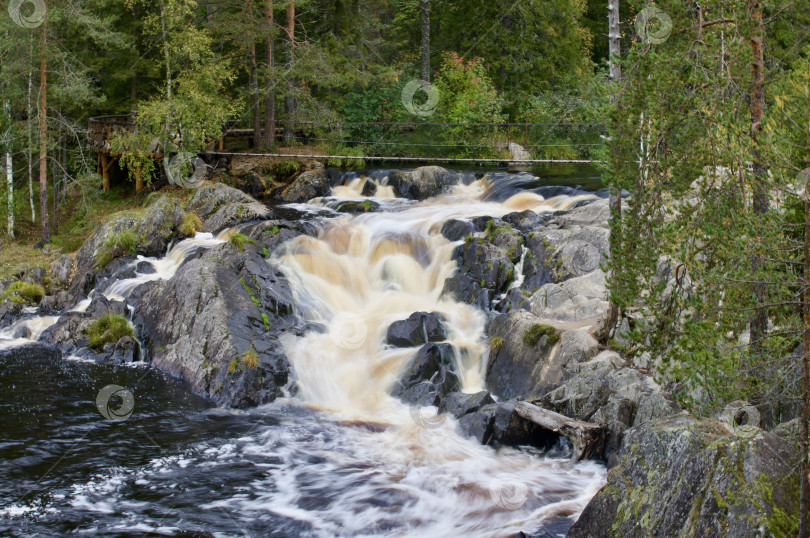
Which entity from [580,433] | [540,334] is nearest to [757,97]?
[580,433]

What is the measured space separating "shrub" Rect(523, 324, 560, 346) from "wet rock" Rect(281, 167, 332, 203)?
12550mm

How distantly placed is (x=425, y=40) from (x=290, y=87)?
24.6ft

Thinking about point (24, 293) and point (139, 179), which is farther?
point (139, 179)

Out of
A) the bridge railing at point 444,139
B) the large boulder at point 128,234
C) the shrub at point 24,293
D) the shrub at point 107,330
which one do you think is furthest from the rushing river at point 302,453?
the bridge railing at point 444,139

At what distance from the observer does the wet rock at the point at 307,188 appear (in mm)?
24594

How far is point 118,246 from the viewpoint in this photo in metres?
19.9

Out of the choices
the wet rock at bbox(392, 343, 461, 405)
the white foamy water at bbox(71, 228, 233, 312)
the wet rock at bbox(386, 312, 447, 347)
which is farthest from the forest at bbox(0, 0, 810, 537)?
the wet rock at bbox(386, 312, 447, 347)

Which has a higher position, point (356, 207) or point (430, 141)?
point (430, 141)

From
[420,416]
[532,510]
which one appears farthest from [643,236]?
[420,416]

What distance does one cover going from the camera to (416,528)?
372 inches

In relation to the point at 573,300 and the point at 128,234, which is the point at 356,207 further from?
the point at 573,300

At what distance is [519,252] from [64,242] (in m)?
13.9

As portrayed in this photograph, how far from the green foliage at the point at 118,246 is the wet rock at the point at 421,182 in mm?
8488

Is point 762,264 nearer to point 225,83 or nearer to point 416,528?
point 416,528
